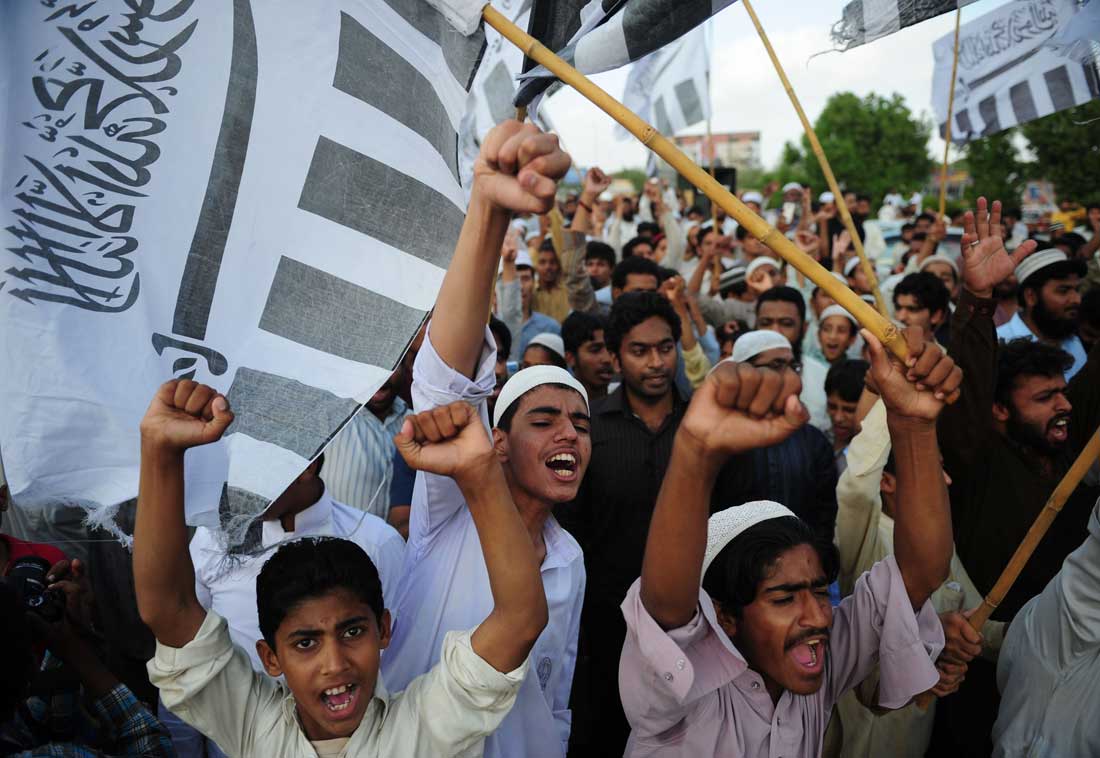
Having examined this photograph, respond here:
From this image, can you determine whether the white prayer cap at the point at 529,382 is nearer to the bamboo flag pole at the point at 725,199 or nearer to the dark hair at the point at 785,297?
the bamboo flag pole at the point at 725,199

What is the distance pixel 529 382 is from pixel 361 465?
4.06 ft

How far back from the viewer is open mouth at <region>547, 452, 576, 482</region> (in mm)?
2645

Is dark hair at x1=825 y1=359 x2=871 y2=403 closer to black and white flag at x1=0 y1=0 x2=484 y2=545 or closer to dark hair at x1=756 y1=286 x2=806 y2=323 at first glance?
dark hair at x1=756 y1=286 x2=806 y2=323

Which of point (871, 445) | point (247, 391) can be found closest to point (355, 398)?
point (247, 391)

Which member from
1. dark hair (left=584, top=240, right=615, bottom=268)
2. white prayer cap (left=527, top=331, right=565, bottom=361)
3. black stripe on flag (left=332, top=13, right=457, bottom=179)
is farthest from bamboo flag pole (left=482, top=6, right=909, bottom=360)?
dark hair (left=584, top=240, right=615, bottom=268)

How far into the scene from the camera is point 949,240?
1101 centimetres

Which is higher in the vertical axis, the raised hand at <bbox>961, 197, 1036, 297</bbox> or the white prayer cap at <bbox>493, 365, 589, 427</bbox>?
the raised hand at <bbox>961, 197, 1036, 297</bbox>

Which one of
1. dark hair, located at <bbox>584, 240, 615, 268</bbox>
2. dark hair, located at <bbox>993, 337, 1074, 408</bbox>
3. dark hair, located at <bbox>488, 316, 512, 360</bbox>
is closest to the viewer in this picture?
dark hair, located at <bbox>993, 337, 1074, 408</bbox>

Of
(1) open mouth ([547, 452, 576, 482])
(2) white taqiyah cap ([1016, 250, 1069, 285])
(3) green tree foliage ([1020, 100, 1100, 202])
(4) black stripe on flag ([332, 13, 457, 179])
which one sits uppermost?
(3) green tree foliage ([1020, 100, 1100, 202])

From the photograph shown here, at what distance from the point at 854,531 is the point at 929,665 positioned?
1.23 metres

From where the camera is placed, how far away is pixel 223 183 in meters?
2.06

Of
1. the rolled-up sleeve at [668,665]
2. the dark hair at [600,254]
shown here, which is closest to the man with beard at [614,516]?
the rolled-up sleeve at [668,665]

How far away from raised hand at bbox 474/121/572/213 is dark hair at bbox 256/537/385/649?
0.94 m

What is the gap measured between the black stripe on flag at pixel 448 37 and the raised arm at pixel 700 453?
939mm
